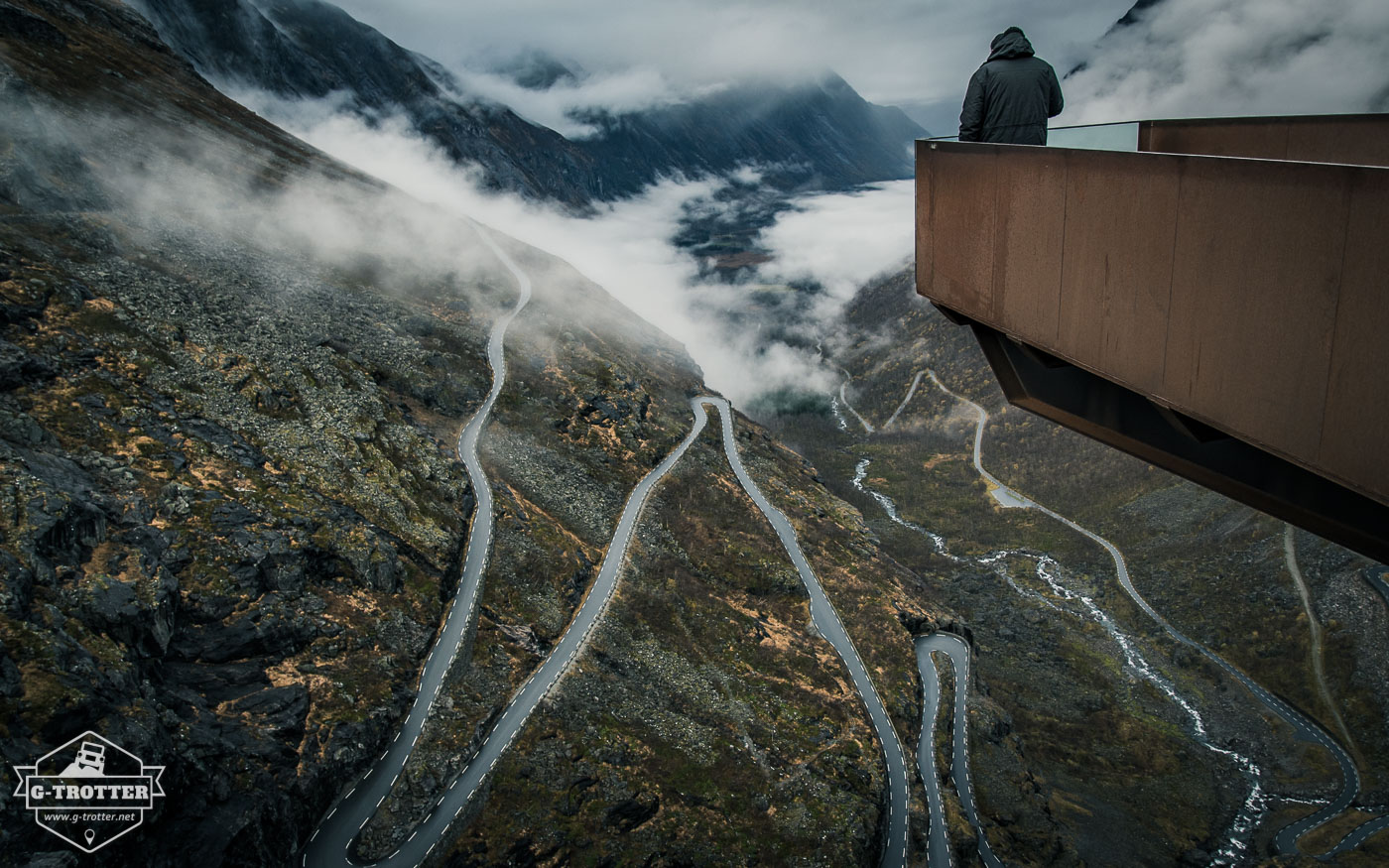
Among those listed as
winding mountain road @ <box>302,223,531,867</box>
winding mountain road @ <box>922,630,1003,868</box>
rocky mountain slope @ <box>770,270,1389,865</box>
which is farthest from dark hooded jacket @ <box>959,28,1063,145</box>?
rocky mountain slope @ <box>770,270,1389,865</box>

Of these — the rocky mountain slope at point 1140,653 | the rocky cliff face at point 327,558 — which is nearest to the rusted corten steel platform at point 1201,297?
the rocky cliff face at point 327,558

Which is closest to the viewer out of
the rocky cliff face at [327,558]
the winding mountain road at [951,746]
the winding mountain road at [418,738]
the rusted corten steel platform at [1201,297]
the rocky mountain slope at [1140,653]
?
the rusted corten steel platform at [1201,297]

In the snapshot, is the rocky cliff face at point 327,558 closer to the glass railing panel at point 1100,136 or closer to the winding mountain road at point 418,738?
the winding mountain road at point 418,738

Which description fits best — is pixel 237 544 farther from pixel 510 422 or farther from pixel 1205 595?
pixel 1205 595

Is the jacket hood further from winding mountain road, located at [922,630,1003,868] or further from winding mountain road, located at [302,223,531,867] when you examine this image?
winding mountain road, located at [922,630,1003,868]

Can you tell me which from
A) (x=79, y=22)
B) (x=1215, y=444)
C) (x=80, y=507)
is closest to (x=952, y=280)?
(x=1215, y=444)
